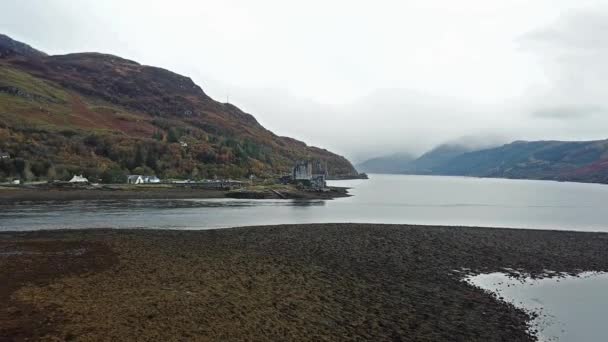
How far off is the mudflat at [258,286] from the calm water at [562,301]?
52.4 inches

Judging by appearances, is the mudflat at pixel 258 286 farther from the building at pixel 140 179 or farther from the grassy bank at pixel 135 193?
the building at pixel 140 179

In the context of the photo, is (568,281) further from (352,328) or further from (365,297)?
(352,328)

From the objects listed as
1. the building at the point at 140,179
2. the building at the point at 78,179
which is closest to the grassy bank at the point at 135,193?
the building at the point at 78,179

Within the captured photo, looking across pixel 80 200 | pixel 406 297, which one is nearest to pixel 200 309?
pixel 406 297

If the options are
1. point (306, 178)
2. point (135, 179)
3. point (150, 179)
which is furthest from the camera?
point (306, 178)

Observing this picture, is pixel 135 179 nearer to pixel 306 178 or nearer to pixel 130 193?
pixel 130 193

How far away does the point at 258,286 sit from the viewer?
23625 mm

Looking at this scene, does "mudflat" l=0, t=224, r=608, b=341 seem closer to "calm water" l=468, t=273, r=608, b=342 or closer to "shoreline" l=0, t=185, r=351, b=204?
"calm water" l=468, t=273, r=608, b=342

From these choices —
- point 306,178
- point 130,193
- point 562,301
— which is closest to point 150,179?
point 130,193

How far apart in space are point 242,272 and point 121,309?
9382 mm

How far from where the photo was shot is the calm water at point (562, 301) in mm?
19719

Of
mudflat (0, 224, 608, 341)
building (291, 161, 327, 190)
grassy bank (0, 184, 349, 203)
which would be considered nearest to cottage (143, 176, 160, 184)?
grassy bank (0, 184, 349, 203)

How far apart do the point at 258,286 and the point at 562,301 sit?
1714 cm

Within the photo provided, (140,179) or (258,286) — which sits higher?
(140,179)
